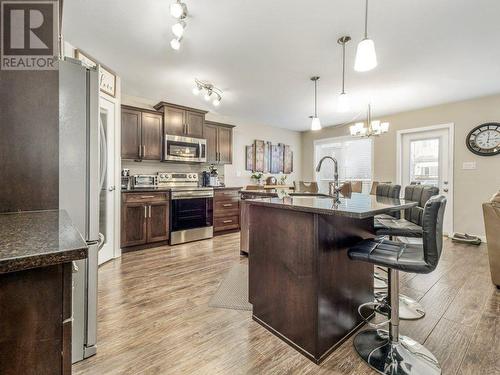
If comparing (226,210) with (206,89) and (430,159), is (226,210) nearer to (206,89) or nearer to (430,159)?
(206,89)

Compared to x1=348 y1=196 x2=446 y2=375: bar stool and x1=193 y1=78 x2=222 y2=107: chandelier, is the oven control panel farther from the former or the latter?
x1=348 y1=196 x2=446 y2=375: bar stool

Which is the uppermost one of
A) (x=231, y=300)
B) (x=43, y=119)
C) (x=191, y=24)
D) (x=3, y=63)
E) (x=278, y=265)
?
(x=191, y=24)

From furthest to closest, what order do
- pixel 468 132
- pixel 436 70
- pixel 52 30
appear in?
→ pixel 468 132
pixel 436 70
pixel 52 30

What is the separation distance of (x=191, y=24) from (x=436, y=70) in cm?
306

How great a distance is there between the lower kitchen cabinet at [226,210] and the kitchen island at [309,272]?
2726mm

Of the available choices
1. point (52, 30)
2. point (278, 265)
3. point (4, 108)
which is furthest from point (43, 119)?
point (278, 265)

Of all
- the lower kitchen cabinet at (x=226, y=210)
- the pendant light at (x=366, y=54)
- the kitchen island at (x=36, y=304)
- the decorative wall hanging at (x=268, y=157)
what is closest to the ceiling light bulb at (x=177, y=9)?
the pendant light at (x=366, y=54)

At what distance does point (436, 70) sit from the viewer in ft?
10.3

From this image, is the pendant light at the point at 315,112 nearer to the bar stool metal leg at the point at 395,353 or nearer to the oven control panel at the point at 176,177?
the bar stool metal leg at the point at 395,353

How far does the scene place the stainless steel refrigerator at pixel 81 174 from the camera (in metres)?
1.36

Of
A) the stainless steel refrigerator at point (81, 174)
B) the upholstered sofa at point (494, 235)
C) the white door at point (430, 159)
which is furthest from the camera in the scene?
the white door at point (430, 159)

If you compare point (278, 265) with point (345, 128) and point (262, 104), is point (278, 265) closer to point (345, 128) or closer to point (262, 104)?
point (262, 104)

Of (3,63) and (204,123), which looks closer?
(3,63)

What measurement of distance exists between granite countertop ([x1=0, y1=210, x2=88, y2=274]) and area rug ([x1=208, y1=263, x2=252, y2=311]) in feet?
5.32
